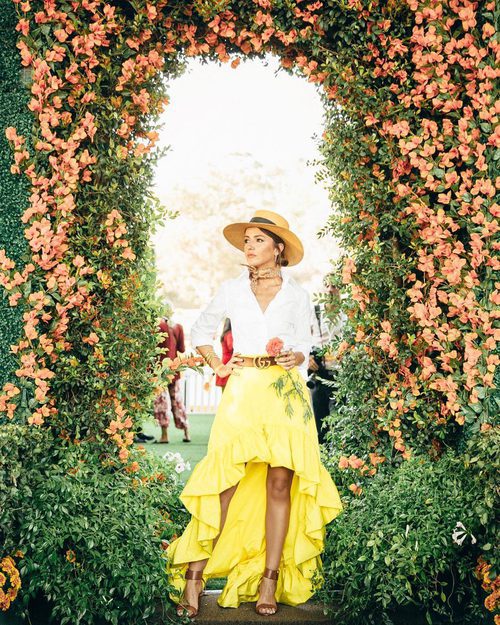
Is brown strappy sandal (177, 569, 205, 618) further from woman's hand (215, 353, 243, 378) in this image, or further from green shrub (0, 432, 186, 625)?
woman's hand (215, 353, 243, 378)

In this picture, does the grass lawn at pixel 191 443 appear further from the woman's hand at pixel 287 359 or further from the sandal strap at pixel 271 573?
the woman's hand at pixel 287 359

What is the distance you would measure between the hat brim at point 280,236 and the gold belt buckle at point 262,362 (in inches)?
25.0

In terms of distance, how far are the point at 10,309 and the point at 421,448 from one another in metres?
2.41

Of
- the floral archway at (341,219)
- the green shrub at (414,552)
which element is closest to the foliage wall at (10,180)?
the floral archway at (341,219)

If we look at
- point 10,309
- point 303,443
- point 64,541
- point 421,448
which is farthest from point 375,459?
point 10,309

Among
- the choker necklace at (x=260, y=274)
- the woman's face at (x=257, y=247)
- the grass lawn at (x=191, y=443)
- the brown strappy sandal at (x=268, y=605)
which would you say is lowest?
the brown strappy sandal at (x=268, y=605)

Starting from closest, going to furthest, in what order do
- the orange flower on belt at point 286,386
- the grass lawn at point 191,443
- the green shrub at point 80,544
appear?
the green shrub at point 80,544, the orange flower on belt at point 286,386, the grass lawn at point 191,443

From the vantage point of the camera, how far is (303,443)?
410 centimetres

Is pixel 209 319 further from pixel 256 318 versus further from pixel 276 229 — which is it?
pixel 276 229

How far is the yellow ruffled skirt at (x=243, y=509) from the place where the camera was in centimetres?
407

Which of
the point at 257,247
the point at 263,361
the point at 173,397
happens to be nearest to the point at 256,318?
the point at 263,361

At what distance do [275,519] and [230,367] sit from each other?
0.84 metres

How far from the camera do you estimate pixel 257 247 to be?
4.32 m

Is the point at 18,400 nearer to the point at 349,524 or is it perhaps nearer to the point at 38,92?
the point at 38,92
